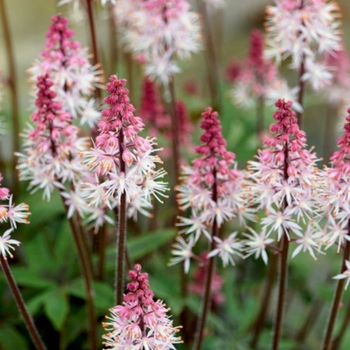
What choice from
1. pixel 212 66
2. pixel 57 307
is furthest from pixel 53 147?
pixel 212 66

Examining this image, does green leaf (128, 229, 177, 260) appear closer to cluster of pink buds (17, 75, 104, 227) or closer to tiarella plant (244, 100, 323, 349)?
cluster of pink buds (17, 75, 104, 227)

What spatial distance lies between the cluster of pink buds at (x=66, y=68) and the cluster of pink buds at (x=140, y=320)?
1.36 ft

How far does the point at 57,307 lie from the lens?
4.07ft

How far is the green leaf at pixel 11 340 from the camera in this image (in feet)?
4.37

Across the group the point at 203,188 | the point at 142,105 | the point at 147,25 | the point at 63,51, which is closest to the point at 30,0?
the point at 142,105

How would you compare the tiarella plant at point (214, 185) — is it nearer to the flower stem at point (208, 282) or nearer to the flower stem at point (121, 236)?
the flower stem at point (208, 282)

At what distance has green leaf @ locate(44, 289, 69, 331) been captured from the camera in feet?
3.91

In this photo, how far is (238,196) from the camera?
995mm

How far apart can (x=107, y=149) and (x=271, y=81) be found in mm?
884

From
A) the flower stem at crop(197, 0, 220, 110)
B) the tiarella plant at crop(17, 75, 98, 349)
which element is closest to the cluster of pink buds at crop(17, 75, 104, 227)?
the tiarella plant at crop(17, 75, 98, 349)

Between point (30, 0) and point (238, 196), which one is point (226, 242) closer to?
point (238, 196)

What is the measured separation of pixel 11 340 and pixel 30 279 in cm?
13

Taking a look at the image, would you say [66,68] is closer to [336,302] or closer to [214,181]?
[214,181]

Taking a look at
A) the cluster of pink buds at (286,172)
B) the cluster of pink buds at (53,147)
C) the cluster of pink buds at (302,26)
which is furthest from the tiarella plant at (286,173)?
the cluster of pink buds at (302,26)
